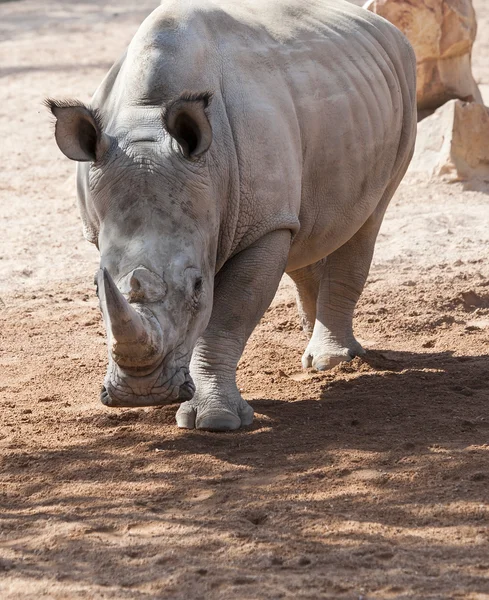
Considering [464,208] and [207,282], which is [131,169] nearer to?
[207,282]

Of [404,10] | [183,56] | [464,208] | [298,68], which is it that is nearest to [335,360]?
[298,68]

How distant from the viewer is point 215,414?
20.0 ft

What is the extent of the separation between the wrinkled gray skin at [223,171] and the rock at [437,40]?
4.41 metres

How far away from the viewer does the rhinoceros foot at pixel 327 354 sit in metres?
7.59

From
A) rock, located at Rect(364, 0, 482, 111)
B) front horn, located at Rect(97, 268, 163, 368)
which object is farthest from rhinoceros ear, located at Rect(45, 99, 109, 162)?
rock, located at Rect(364, 0, 482, 111)

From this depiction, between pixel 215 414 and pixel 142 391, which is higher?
pixel 142 391

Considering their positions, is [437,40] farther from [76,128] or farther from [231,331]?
[76,128]

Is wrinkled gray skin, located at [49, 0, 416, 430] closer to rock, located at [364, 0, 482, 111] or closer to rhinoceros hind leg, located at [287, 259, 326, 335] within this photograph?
rhinoceros hind leg, located at [287, 259, 326, 335]

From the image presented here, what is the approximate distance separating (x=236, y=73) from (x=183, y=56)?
39 centimetres

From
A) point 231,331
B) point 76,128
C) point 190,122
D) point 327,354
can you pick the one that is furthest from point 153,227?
point 327,354

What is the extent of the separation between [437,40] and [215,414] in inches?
287

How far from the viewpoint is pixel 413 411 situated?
21.0ft

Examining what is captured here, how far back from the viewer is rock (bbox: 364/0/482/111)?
39.5ft

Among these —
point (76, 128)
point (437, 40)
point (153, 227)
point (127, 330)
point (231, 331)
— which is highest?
point (437, 40)
